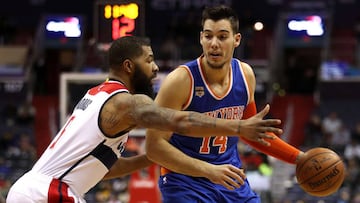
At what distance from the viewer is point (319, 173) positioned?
5.93 m

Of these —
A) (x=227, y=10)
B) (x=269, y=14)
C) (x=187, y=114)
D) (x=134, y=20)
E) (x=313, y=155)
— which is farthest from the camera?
(x=269, y=14)

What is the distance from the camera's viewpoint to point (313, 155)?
6.03m

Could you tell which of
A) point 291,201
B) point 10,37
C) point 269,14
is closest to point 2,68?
point 10,37

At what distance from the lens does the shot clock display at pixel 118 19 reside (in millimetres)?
9727

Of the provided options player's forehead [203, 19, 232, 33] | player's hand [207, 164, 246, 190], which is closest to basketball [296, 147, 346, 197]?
player's hand [207, 164, 246, 190]

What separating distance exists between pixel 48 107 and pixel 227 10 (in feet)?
55.0

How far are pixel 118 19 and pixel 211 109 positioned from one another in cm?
427

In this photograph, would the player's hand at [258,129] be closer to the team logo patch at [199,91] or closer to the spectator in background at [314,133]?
the team logo patch at [199,91]

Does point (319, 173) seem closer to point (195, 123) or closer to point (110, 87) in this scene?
point (195, 123)

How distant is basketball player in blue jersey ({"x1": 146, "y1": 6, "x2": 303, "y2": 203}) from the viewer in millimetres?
5570

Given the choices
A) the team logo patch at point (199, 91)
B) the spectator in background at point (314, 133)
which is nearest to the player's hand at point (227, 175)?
the team logo patch at point (199, 91)

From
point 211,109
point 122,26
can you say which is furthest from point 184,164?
point 122,26

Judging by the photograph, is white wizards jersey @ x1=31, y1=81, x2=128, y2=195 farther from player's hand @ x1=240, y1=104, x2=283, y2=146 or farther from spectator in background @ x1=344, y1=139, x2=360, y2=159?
spectator in background @ x1=344, y1=139, x2=360, y2=159

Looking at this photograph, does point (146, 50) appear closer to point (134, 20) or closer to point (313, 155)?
point (313, 155)
